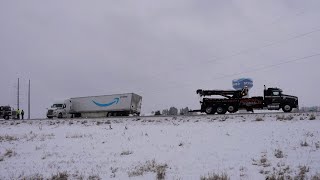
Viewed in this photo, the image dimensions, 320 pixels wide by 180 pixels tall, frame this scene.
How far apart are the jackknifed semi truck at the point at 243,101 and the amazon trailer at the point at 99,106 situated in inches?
630

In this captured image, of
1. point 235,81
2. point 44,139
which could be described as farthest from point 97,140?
point 235,81

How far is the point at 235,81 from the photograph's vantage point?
65375 millimetres

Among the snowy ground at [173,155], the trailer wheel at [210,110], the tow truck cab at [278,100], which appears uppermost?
the tow truck cab at [278,100]

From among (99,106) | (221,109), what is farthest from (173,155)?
(99,106)

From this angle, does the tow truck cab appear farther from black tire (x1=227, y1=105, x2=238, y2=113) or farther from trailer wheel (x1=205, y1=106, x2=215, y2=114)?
trailer wheel (x1=205, y1=106, x2=215, y2=114)

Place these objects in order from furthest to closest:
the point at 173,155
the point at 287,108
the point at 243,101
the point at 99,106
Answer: the point at 99,106 < the point at 243,101 < the point at 287,108 < the point at 173,155

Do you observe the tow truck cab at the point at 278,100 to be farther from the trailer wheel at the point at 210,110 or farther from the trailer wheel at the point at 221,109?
the trailer wheel at the point at 210,110

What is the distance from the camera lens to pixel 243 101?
36.0 meters

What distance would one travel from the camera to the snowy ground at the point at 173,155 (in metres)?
10.0

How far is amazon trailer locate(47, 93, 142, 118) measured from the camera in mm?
51250

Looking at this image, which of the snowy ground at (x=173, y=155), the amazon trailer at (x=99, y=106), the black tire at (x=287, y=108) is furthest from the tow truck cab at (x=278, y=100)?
the amazon trailer at (x=99, y=106)

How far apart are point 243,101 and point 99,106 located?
2442cm

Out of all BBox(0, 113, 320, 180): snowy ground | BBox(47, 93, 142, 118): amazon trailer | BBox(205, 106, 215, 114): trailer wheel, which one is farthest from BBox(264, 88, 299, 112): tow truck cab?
BBox(47, 93, 142, 118): amazon trailer

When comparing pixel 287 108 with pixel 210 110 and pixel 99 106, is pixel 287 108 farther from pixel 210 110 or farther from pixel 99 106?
pixel 99 106
